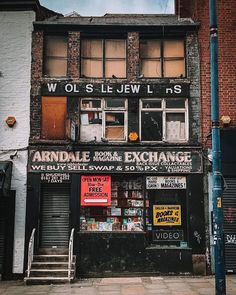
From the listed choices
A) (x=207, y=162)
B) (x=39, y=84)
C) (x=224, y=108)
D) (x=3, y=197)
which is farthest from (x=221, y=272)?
(x=39, y=84)

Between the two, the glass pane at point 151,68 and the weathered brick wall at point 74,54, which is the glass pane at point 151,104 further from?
the weathered brick wall at point 74,54

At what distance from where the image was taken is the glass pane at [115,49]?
48.2 ft

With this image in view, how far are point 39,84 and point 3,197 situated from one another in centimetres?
411

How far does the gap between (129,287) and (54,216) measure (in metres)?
3.72

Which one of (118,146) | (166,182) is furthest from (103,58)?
(166,182)

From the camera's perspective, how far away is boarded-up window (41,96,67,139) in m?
14.1

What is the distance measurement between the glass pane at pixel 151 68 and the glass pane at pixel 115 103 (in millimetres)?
1300

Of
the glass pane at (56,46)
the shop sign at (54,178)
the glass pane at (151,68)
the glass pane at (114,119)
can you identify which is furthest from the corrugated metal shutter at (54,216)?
the glass pane at (151,68)

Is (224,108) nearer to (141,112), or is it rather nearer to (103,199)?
(141,112)

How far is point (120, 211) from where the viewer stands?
13875 mm

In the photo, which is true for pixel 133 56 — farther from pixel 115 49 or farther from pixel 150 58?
pixel 115 49

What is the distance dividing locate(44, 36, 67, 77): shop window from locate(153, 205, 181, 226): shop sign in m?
5.86

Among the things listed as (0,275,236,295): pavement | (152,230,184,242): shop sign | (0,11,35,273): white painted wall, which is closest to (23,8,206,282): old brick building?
(152,230,184,242): shop sign

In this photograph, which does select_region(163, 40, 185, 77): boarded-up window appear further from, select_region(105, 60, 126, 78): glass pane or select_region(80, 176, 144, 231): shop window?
select_region(80, 176, 144, 231): shop window
